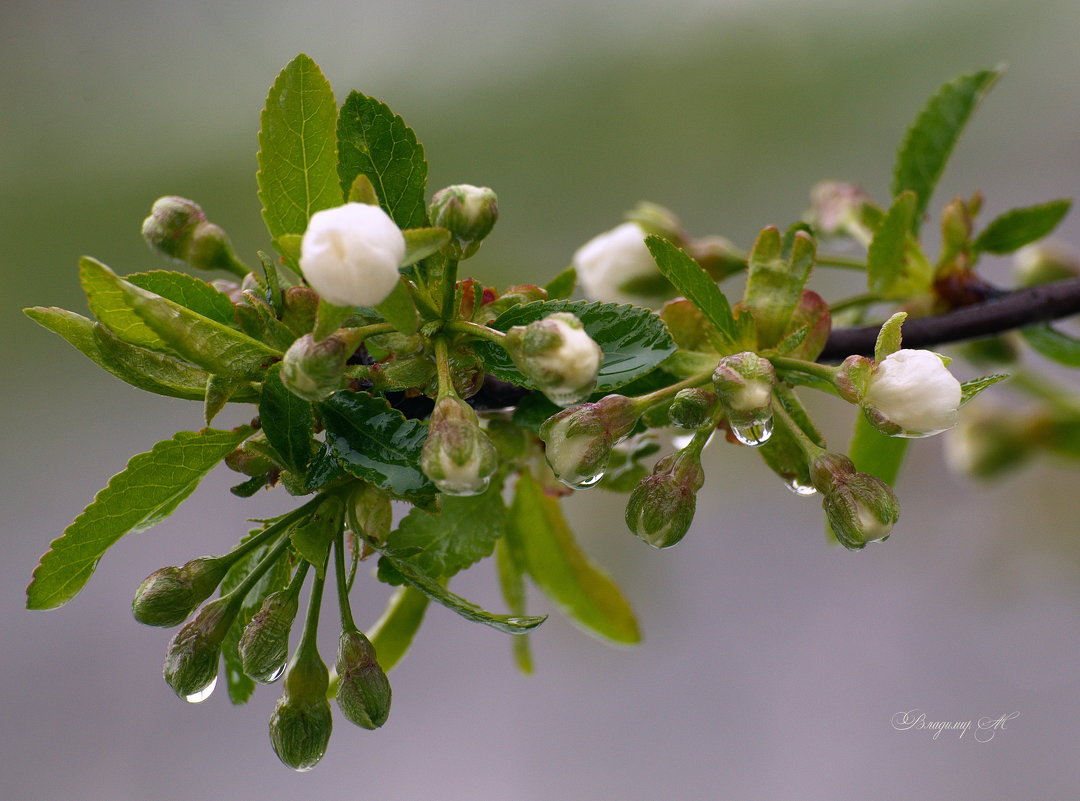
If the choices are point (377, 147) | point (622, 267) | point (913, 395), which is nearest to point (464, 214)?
point (377, 147)

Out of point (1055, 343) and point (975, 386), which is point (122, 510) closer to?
point (975, 386)

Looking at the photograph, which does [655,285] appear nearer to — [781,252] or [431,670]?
[781,252]

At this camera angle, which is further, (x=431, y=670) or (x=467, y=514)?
(x=431, y=670)

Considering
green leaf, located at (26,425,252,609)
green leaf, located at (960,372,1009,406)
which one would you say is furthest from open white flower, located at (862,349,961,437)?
green leaf, located at (26,425,252,609)

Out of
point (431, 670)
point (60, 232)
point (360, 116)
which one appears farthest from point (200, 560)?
point (60, 232)

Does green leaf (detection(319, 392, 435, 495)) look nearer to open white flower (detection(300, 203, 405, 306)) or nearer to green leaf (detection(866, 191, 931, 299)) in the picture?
open white flower (detection(300, 203, 405, 306))

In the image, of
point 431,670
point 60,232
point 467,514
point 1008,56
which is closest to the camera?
point 467,514
